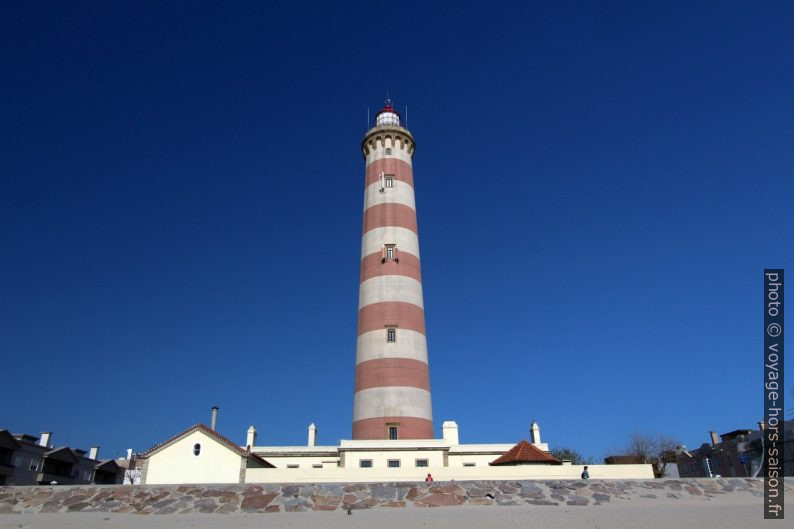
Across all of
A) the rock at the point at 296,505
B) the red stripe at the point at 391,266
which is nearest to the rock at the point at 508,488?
the rock at the point at 296,505

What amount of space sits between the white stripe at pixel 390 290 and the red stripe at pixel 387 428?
630 centimetres

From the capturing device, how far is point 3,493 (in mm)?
14570

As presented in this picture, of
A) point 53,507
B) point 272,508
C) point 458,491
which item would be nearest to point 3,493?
point 53,507

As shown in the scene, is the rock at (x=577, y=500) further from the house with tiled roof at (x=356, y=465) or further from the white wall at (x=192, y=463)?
the white wall at (x=192, y=463)

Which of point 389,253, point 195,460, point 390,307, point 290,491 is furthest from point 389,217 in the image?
point 290,491

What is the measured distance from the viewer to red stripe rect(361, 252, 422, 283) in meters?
31.7

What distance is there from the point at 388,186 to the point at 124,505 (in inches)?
951

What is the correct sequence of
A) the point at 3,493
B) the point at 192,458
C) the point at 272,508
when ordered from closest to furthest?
the point at 272,508 < the point at 3,493 < the point at 192,458

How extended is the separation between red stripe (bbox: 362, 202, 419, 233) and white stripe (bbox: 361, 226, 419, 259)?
0.95 feet

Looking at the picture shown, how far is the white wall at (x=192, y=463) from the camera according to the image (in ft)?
83.4

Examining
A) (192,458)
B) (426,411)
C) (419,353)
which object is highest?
(419,353)

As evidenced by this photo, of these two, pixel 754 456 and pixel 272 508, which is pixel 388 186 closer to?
pixel 272 508

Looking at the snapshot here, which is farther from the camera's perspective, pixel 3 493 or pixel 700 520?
pixel 3 493

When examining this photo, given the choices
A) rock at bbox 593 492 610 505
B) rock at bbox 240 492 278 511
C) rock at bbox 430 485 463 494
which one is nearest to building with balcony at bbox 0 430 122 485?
rock at bbox 240 492 278 511
